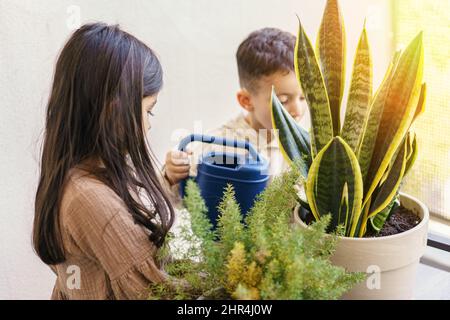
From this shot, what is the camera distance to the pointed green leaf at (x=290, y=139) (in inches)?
30.9

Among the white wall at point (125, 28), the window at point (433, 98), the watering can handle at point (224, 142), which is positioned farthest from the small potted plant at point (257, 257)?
the window at point (433, 98)

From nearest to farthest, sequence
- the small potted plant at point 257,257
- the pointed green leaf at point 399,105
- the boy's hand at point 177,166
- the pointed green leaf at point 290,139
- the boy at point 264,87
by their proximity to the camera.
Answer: the small potted plant at point 257,257
the pointed green leaf at point 399,105
the pointed green leaf at point 290,139
the boy's hand at point 177,166
the boy at point 264,87

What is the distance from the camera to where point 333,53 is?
2.53ft

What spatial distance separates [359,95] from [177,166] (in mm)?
453

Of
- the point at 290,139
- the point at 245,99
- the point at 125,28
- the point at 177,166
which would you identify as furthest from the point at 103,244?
the point at 245,99

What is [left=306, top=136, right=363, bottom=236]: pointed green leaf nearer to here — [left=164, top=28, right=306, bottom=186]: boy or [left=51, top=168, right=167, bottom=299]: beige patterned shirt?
[left=51, top=168, right=167, bottom=299]: beige patterned shirt

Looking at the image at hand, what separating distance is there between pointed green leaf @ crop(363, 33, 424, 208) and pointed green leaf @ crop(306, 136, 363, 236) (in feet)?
0.12

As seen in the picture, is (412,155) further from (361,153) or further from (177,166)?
(177,166)

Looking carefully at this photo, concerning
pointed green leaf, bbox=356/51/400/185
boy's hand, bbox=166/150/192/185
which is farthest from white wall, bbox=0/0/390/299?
pointed green leaf, bbox=356/51/400/185

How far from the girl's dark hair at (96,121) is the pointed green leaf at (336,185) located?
0.70 ft

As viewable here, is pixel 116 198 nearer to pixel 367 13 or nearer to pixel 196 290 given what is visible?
pixel 196 290

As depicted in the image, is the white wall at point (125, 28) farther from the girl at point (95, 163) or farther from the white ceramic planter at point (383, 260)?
the white ceramic planter at point (383, 260)
